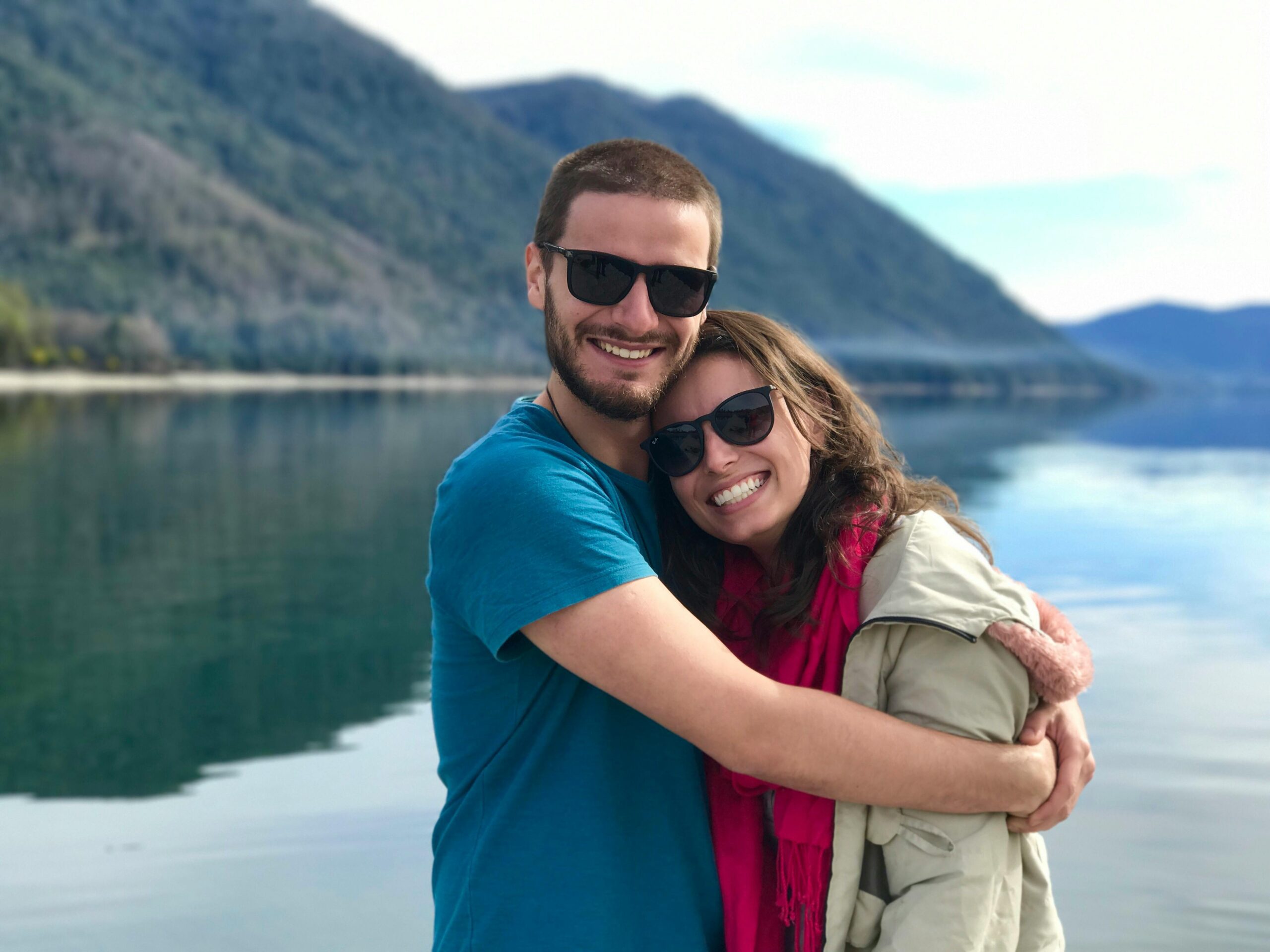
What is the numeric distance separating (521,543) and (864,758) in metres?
0.60

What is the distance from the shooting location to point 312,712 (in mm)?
7336

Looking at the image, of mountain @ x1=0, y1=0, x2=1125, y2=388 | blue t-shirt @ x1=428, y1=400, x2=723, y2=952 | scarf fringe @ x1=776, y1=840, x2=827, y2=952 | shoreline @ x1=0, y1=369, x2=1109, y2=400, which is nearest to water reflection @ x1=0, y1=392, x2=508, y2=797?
blue t-shirt @ x1=428, y1=400, x2=723, y2=952

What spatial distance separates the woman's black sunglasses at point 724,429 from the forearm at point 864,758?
1.68 ft

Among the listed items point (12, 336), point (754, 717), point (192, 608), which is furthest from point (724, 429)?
point (12, 336)

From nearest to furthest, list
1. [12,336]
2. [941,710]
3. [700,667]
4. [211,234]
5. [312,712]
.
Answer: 1. [700,667]
2. [941,710]
3. [312,712]
4. [12,336]
5. [211,234]

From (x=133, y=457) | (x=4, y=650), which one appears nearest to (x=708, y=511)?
(x=4, y=650)

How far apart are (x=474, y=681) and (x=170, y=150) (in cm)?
17976

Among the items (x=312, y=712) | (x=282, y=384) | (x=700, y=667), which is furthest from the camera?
(x=282, y=384)

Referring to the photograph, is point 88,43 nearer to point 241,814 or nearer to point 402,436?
point 402,436

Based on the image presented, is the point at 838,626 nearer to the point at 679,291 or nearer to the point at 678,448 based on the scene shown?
the point at 678,448

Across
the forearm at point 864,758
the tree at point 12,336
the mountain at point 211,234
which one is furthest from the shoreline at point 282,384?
the forearm at point 864,758

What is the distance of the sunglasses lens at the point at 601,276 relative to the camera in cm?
207

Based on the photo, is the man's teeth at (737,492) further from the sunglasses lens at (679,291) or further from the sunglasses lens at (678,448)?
the sunglasses lens at (679,291)

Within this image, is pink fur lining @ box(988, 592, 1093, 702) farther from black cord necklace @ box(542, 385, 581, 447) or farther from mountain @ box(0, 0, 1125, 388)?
mountain @ box(0, 0, 1125, 388)
